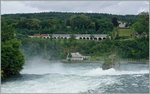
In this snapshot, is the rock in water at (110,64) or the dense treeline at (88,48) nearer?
the rock in water at (110,64)

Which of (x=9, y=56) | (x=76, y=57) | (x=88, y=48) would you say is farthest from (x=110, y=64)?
(x=88, y=48)

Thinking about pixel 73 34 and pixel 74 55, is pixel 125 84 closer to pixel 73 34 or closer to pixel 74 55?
pixel 74 55

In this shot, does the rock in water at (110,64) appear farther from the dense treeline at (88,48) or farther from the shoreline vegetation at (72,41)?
the dense treeline at (88,48)

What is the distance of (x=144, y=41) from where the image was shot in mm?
46688

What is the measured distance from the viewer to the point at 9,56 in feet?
81.7

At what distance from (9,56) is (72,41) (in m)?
26.2

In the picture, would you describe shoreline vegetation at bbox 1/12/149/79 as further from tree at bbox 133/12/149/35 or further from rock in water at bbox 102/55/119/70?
rock in water at bbox 102/55/119/70

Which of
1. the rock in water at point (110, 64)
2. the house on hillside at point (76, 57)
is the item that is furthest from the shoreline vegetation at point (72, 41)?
the rock in water at point (110, 64)

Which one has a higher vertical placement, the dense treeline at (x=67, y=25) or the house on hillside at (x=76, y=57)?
the dense treeline at (x=67, y=25)

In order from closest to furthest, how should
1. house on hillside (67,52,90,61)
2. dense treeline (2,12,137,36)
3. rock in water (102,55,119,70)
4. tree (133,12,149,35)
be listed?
rock in water (102,55,119,70) < tree (133,12,149,35) < house on hillside (67,52,90,61) < dense treeline (2,12,137,36)

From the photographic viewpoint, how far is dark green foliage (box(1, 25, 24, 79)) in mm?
24281

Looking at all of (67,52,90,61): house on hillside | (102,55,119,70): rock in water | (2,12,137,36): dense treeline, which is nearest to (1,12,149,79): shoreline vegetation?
(2,12,137,36): dense treeline

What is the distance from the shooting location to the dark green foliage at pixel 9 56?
24.3 meters

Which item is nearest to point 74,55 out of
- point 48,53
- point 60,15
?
point 48,53
